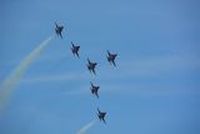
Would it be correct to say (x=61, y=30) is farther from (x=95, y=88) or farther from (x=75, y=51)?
(x=95, y=88)

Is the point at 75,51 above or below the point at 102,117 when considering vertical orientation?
above

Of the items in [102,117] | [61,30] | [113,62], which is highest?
[61,30]

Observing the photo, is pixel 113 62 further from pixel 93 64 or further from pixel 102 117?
pixel 102 117

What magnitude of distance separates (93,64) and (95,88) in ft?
2.98

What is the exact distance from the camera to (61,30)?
20.1m

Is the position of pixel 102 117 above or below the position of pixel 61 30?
below

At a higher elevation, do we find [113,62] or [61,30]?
[61,30]

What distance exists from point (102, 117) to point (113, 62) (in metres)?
2.11

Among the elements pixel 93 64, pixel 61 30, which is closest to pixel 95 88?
pixel 93 64

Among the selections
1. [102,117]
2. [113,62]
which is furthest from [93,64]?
[102,117]

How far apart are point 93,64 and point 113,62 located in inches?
30.2

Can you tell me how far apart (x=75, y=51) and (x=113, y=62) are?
149 centimetres

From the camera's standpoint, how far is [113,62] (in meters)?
20.4

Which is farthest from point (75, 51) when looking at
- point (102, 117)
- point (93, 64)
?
point (102, 117)
